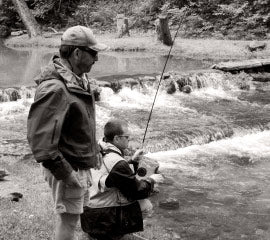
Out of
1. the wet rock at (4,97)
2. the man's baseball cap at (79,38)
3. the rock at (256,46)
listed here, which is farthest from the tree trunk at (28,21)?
the man's baseball cap at (79,38)

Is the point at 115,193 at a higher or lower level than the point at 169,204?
higher

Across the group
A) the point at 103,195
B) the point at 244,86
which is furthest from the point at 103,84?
the point at 103,195

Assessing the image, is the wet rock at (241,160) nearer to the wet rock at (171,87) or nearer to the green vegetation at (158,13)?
the wet rock at (171,87)

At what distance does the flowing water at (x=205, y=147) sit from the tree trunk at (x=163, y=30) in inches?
178

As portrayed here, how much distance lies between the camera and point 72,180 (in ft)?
11.8

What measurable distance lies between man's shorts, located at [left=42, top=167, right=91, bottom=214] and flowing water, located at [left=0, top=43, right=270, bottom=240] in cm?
221

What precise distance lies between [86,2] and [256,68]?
59.4 feet

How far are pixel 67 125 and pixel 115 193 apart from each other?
1240mm

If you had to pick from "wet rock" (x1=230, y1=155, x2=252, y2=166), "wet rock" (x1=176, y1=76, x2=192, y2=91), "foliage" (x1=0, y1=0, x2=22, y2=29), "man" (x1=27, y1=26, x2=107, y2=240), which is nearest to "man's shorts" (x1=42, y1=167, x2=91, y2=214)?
"man" (x1=27, y1=26, x2=107, y2=240)

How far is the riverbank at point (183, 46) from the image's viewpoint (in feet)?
68.7

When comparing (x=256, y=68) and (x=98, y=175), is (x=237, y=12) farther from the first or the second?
(x=98, y=175)

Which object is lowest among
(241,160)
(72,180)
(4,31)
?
(4,31)

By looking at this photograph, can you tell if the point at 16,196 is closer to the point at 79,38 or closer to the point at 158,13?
the point at 79,38

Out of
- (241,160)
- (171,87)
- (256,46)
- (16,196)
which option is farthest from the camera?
(256,46)
